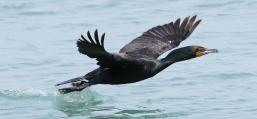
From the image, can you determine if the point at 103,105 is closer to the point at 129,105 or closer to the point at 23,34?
the point at 129,105

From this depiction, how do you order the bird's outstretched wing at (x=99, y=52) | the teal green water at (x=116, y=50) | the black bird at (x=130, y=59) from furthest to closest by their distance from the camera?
1. the teal green water at (x=116, y=50)
2. the black bird at (x=130, y=59)
3. the bird's outstretched wing at (x=99, y=52)

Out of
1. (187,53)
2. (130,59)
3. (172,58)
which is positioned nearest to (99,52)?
(130,59)

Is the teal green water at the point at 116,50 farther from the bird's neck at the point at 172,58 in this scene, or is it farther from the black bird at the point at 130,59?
the bird's neck at the point at 172,58

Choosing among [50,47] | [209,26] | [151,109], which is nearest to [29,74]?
[50,47]

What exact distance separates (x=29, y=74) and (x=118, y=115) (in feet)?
6.73

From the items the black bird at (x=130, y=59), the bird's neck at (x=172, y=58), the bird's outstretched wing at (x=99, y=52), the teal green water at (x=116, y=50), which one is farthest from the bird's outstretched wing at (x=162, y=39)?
the bird's outstretched wing at (x=99, y=52)

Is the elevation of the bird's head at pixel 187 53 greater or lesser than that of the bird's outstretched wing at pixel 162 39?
lesser

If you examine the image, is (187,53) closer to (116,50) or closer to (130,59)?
(130,59)

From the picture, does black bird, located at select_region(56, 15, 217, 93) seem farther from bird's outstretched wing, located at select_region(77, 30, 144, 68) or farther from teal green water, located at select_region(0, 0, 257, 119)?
teal green water, located at select_region(0, 0, 257, 119)

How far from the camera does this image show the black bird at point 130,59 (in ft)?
31.5

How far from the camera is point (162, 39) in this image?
11.5 meters

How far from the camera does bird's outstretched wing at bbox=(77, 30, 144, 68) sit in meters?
9.44

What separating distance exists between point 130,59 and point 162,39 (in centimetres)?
142

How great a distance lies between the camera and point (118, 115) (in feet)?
34.8
